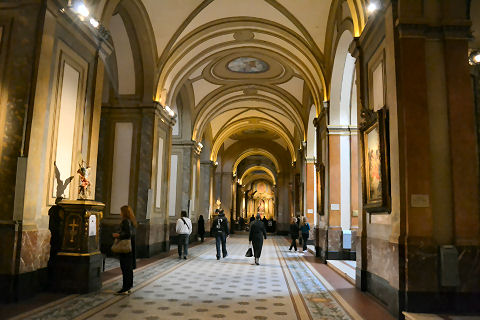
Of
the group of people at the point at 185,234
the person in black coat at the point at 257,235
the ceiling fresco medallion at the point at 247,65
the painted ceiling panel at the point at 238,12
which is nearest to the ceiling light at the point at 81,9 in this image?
the group of people at the point at 185,234

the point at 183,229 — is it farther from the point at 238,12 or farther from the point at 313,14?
the point at 313,14

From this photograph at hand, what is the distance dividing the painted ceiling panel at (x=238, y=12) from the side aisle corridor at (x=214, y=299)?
24.4 ft

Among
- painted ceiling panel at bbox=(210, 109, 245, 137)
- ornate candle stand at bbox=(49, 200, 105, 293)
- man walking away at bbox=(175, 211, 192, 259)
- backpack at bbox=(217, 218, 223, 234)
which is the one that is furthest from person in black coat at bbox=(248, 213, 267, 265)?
painted ceiling panel at bbox=(210, 109, 245, 137)

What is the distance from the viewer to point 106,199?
11492mm

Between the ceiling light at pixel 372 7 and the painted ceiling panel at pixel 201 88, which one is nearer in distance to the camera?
the ceiling light at pixel 372 7

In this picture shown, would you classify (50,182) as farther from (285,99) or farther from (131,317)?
(285,99)

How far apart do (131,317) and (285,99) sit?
15113 mm

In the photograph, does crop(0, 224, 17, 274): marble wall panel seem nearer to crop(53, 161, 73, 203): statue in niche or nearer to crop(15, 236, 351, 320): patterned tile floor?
crop(15, 236, 351, 320): patterned tile floor

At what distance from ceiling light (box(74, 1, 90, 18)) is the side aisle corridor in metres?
4.65

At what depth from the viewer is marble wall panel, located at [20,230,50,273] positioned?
217 inches

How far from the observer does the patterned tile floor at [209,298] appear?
5.05 meters

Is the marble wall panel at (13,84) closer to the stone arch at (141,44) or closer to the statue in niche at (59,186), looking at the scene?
the statue in niche at (59,186)

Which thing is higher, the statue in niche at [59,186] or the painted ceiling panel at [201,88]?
the painted ceiling panel at [201,88]

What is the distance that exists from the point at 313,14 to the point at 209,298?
8.68 m
